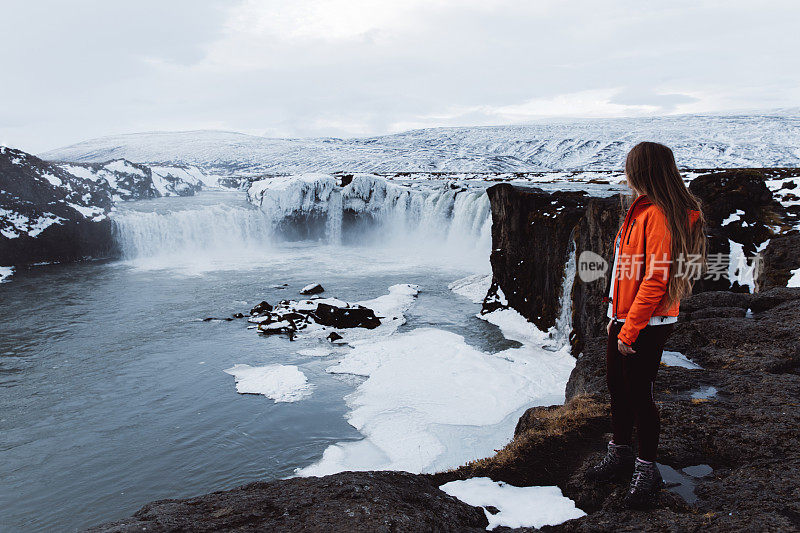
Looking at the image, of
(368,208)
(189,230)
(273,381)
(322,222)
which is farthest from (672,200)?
(322,222)

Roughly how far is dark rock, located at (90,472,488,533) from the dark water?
6.03 meters

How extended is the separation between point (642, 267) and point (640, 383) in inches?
34.1

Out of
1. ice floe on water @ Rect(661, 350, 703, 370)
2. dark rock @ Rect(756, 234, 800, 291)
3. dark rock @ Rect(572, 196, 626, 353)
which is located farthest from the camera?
dark rock @ Rect(572, 196, 626, 353)

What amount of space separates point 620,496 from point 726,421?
6.69ft

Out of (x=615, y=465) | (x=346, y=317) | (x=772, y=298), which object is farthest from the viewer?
(x=346, y=317)

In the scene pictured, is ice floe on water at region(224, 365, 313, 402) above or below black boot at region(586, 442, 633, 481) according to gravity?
below

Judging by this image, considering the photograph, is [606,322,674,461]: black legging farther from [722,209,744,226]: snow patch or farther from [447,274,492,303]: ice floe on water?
[447,274,492,303]: ice floe on water

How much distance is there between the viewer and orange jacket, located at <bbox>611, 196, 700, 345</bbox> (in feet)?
10.5

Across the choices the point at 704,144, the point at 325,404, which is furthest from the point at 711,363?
the point at 704,144

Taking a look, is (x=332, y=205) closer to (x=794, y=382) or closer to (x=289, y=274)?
(x=289, y=274)

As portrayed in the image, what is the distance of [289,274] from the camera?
1248 inches

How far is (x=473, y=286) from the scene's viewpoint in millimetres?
25922

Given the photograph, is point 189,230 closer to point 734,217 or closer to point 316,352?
point 316,352

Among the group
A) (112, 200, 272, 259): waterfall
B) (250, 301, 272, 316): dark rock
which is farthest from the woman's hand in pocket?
(112, 200, 272, 259): waterfall
